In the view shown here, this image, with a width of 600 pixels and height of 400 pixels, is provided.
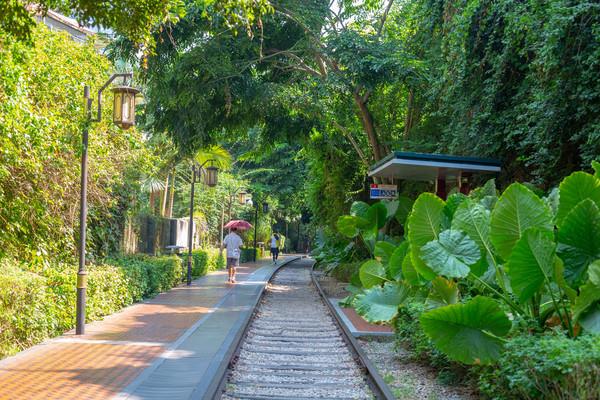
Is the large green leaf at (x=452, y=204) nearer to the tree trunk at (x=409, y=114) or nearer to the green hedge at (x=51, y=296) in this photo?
the green hedge at (x=51, y=296)

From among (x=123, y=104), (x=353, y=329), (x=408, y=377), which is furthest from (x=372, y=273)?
(x=123, y=104)

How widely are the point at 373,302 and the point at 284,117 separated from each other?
44.1ft

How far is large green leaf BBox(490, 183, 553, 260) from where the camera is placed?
6.75 metres

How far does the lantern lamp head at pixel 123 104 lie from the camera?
11.3 metres

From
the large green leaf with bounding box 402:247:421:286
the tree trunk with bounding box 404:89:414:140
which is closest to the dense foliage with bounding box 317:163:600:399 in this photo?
the large green leaf with bounding box 402:247:421:286

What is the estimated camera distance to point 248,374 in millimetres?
8453

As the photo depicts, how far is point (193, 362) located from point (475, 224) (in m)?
4.02

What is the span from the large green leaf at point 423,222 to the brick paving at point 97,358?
3681 millimetres

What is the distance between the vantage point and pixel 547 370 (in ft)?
17.5

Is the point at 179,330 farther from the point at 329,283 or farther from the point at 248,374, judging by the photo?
the point at 329,283

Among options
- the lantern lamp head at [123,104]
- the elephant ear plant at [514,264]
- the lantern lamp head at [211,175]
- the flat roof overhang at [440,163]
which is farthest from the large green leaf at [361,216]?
the lantern lamp head at [211,175]

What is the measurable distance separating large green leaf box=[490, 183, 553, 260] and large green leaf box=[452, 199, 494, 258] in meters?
0.38

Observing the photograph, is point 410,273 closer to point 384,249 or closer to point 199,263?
point 384,249

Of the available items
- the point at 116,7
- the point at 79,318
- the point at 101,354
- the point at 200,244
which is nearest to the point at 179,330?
the point at 79,318
